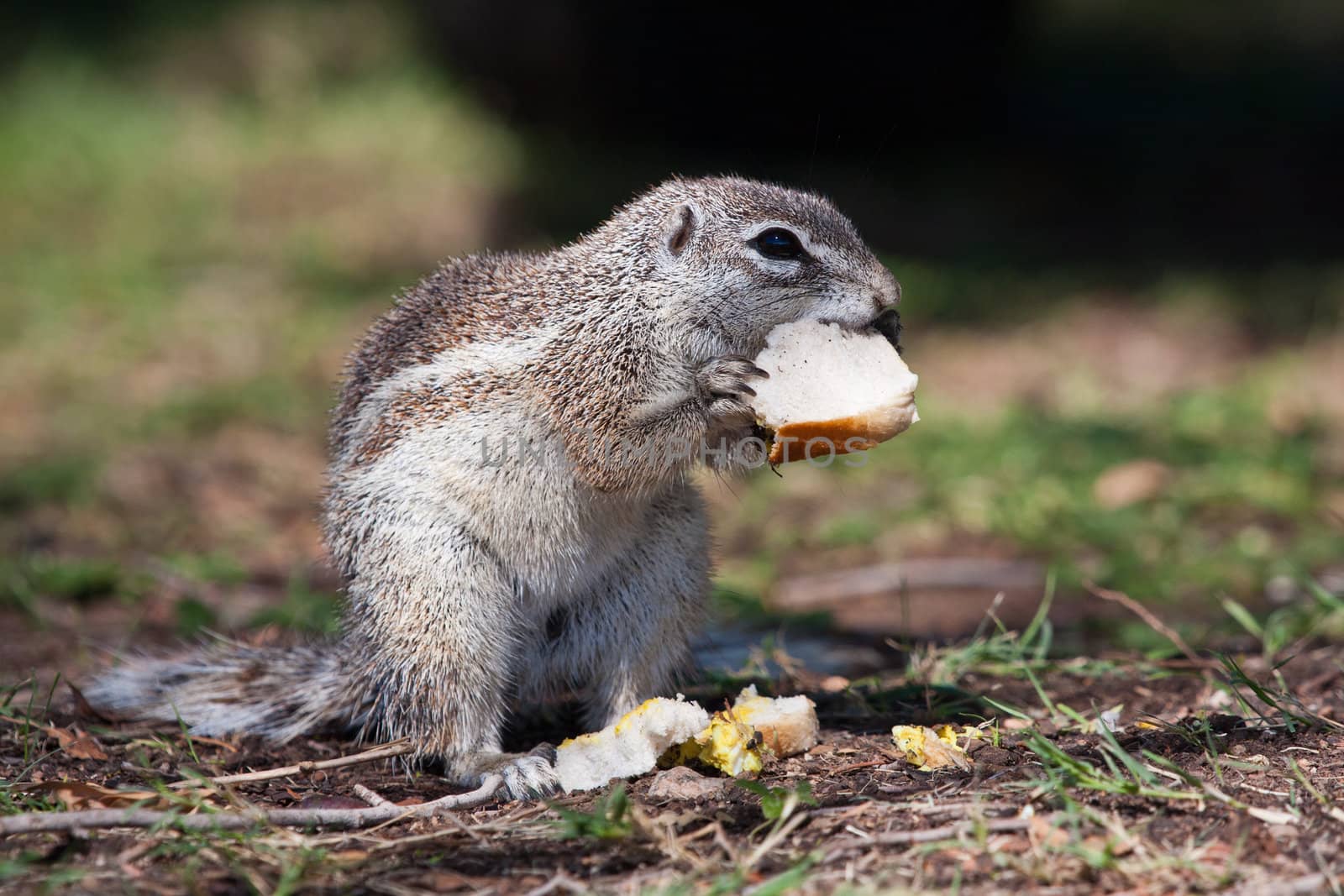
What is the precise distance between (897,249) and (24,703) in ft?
24.7

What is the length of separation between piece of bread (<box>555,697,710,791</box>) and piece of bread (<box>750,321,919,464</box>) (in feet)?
2.25

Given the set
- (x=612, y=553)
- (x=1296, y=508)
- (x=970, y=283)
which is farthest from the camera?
(x=970, y=283)

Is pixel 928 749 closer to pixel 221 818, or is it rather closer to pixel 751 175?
pixel 221 818

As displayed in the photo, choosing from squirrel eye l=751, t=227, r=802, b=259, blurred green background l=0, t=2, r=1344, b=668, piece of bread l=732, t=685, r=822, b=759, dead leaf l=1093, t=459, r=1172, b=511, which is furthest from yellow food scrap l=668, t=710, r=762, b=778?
dead leaf l=1093, t=459, r=1172, b=511

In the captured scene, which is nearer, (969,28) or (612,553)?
(612,553)

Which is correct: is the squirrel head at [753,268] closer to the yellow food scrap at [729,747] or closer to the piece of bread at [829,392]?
the piece of bread at [829,392]

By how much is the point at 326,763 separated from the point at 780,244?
5.83ft

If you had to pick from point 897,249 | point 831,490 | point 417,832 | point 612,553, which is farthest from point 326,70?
point 417,832

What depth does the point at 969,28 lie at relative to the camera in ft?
39.9

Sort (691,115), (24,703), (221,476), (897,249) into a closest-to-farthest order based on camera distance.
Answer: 1. (24,703)
2. (221,476)
3. (897,249)
4. (691,115)

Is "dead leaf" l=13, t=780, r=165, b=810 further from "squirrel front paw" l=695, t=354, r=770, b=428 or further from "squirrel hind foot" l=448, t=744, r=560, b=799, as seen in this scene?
"squirrel front paw" l=695, t=354, r=770, b=428

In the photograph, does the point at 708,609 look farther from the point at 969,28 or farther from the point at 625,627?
the point at 969,28

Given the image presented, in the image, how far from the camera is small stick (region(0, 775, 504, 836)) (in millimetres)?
2648

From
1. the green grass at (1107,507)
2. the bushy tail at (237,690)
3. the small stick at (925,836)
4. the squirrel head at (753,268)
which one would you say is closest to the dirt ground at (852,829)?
the small stick at (925,836)
